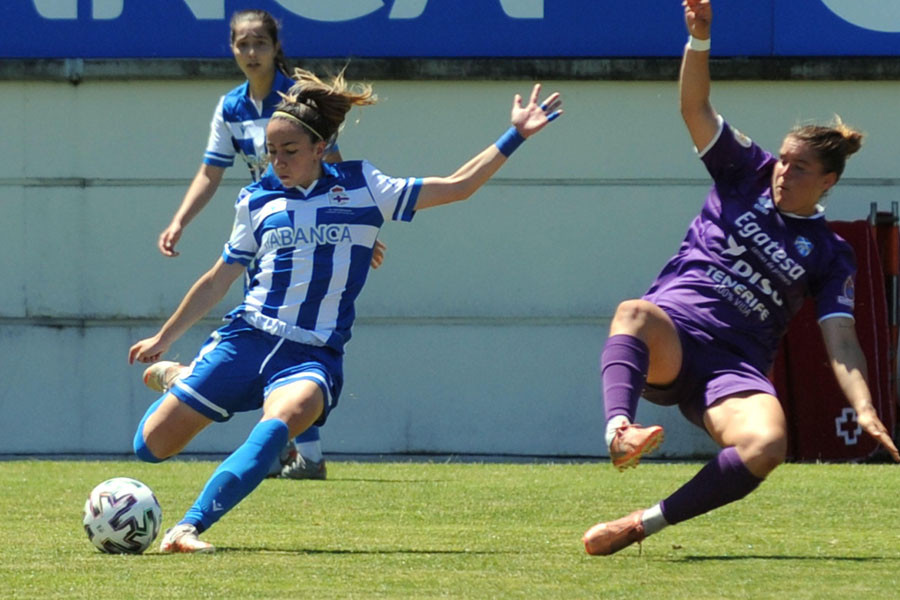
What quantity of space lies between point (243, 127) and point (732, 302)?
327cm

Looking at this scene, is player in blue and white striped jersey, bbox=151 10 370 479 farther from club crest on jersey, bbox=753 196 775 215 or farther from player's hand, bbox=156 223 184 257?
club crest on jersey, bbox=753 196 775 215

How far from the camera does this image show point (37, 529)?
6418 mm

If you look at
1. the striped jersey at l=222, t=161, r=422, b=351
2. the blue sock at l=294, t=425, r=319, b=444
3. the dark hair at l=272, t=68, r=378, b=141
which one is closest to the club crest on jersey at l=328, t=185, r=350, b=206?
the striped jersey at l=222, t=161, r=422, b=351

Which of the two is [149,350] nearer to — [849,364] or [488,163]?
[488,163]

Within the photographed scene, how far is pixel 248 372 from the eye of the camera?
19.3 ft

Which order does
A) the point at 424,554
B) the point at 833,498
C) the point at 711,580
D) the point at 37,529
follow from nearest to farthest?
the point at 711,580
the point at 424,554
the point at 37,529
the point at 833,498

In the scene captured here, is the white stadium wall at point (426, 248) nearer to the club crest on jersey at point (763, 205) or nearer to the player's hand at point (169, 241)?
the player's hand at point (169, 241)

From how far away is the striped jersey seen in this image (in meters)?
5.94

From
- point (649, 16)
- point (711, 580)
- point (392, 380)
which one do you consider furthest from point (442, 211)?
point (711, 580)

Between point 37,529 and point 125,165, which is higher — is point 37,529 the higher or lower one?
the lower one

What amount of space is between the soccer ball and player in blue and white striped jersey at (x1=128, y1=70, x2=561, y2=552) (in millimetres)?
320

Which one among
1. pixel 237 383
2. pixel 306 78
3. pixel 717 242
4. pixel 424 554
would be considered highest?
pixel 306 78

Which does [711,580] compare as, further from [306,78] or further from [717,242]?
[306,78]

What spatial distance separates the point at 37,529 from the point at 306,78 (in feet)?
6.53
